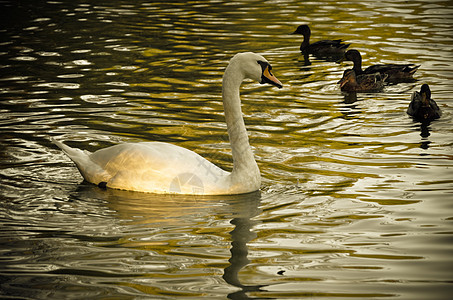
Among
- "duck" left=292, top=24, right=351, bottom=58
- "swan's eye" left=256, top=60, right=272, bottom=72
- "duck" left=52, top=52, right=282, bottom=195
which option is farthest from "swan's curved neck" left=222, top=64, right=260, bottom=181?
"duck" left=292, top=24, right=351, bottom=58

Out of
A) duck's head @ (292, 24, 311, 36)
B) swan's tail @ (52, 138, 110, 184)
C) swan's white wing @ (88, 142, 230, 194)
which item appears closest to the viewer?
swan's white wing @ (88, 142, 230, 194)

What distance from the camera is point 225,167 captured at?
923cm

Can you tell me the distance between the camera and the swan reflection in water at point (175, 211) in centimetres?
676

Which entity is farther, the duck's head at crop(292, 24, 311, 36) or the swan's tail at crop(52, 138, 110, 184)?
the duck's head at crop(292, 24, 311, 36)

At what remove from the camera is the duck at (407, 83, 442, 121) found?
11.1 m

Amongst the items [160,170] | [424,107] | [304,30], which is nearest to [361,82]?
[424,107]

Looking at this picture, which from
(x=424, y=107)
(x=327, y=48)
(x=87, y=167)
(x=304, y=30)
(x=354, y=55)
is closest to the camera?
(x=87, y=167)

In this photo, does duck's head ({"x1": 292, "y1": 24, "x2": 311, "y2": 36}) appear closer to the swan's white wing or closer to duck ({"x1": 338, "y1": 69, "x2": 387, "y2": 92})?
duck ({"x1": 338, "y1": 69, "x2": 387, "y2": 92})

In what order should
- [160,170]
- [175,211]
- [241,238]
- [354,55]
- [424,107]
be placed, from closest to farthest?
[241,238]
[175,211]
[160,170]
[424,107]
[354,55]

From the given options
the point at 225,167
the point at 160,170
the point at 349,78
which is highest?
the point at 160,170

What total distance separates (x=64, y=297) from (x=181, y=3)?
21297 millimetres

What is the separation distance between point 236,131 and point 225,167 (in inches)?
49.0

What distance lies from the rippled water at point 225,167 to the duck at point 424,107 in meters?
0.19

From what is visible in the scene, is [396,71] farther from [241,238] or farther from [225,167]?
[241,238]
